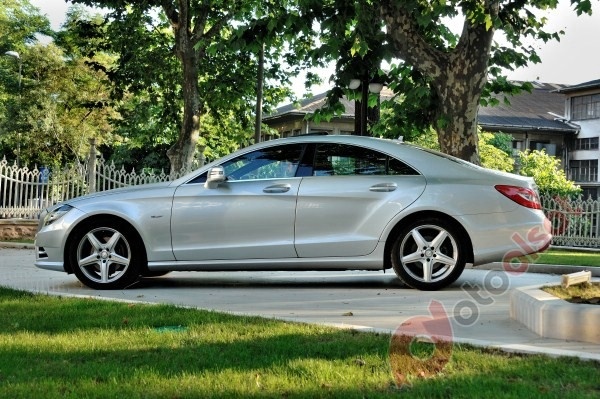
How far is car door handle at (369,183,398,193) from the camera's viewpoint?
25.0 feet

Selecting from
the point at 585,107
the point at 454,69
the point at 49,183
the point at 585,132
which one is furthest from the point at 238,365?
the point at 585,132

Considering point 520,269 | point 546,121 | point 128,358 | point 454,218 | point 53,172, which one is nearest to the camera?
point 128,358

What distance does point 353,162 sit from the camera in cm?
787

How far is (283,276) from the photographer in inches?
382

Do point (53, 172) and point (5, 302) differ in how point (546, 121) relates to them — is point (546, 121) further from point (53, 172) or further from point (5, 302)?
point (5, 302)

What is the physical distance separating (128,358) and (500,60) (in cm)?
1264

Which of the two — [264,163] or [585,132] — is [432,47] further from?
[585,132]

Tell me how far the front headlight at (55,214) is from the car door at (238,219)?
4.01ft

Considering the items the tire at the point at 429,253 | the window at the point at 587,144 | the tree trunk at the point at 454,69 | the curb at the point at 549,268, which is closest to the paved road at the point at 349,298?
the tire at the point at 429,253

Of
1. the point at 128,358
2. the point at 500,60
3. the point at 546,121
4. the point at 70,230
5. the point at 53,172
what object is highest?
the point at 546,121

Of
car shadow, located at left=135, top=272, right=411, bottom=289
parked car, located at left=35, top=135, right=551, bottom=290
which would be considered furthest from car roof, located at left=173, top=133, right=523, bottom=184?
car shadow, located at left=135, top=272, right=411, bottom=289

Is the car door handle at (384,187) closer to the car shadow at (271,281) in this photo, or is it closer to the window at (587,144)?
the car shadow at (271,281)

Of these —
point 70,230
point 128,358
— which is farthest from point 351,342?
point 70,230

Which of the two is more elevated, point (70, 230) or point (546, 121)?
point (546, 121)
